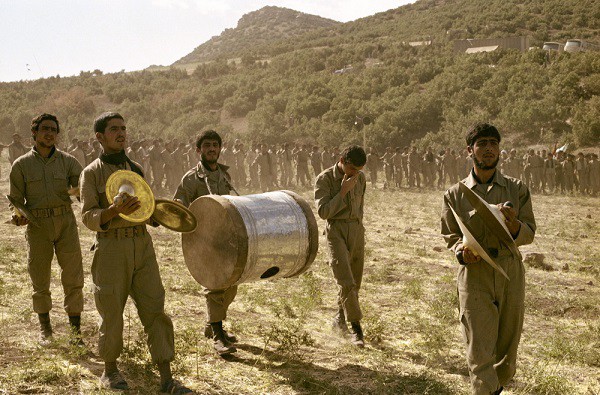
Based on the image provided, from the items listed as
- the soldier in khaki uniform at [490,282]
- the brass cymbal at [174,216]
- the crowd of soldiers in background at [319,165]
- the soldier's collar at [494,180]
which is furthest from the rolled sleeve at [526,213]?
the crowd of soldiers in background at [319,165]

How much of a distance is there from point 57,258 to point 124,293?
150 cm

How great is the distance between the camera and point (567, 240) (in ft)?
49.0

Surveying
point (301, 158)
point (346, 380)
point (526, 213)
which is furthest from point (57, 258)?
point (301, 158)

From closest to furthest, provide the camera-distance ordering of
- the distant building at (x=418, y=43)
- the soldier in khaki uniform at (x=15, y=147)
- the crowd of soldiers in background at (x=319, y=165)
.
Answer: the soldier in khaki uniform at (x=15, y=147) < the crowd of soldiers in background at (x=319, y=165) < the distant building at (x=418, y=43)

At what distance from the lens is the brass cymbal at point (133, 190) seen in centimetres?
491

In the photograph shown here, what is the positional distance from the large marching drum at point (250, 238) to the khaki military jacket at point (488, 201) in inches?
52.6

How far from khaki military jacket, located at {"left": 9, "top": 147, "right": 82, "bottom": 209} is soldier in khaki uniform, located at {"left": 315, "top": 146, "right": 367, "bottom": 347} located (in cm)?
254

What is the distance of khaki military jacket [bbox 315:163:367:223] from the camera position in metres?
6.71

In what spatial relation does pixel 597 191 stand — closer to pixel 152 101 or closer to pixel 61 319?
pixel 61 319

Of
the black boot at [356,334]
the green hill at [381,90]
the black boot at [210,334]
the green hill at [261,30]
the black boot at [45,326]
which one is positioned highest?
the green hill at [261,30]

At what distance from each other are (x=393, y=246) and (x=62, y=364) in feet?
28.9

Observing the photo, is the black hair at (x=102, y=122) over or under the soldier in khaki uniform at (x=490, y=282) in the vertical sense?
over

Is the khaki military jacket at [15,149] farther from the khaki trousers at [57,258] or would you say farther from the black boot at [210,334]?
the black boot at [210,334]

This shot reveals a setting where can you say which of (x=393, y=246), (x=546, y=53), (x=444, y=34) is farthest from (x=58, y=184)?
(x=444, y=34)
